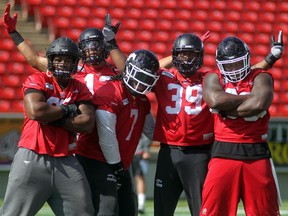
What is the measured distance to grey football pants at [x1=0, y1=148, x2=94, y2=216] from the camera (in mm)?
5840

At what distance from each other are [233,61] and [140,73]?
0.77m

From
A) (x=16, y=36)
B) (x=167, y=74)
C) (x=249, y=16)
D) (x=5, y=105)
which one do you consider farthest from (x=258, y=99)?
(x=249, y=16)

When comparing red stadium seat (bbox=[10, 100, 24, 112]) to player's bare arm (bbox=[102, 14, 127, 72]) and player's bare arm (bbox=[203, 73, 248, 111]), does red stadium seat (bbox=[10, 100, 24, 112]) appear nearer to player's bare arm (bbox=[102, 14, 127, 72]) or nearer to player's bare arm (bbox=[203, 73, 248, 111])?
player's bare arm (bbox=[102, 14, 127, 72])

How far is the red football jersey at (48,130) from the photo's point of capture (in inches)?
234

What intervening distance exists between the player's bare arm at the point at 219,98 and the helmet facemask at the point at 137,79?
0.47 m

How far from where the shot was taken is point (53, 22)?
14336 mm

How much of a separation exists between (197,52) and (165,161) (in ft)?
3.22

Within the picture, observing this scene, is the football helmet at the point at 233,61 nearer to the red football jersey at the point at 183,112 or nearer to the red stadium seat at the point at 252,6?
the red football jersey at the point at 183,112

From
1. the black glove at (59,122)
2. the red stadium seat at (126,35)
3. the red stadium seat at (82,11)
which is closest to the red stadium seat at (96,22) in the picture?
the red stadium seat at (82,11)

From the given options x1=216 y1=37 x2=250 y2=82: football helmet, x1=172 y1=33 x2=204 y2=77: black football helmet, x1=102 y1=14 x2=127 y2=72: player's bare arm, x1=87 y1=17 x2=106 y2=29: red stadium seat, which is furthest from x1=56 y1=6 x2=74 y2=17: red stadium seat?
x1=216 y1=37 x2=250 y2=82: football helmet

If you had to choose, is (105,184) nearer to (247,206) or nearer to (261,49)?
(247,206)

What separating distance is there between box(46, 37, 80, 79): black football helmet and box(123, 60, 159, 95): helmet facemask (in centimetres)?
55

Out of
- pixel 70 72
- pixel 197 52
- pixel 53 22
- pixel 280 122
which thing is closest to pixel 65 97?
pixel 70 72

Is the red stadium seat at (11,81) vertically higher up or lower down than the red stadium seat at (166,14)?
lower down
